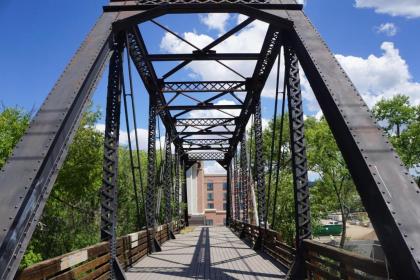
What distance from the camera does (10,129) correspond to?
20.0 m

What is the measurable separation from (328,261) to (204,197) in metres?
78.9

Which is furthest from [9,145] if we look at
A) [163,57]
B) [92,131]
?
[163,57]

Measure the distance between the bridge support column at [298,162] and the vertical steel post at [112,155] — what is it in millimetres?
4149

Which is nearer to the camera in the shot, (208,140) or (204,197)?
(208,140)

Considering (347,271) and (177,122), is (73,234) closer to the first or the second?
(177,122)

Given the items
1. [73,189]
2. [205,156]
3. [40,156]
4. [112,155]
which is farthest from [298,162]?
[205,156]

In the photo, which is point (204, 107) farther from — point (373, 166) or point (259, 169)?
point (373, 166)

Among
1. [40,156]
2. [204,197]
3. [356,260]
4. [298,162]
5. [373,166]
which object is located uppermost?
[298,162]

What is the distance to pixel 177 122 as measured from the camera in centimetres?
2473

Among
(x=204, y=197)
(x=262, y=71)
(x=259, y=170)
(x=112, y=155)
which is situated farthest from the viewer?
(x=204, y=197)

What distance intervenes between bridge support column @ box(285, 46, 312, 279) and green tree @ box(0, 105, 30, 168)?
13410 mm

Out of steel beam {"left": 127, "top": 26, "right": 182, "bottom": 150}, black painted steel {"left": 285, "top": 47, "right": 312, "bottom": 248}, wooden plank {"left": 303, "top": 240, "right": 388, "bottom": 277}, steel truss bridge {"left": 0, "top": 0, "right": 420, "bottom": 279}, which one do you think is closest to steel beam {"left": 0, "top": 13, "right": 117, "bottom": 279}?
steel truss bridge {"left": 0, "top": 0, "right": 420, "bottom": 279}

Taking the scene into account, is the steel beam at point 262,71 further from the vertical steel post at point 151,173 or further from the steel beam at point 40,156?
the steel beam at point 40,156

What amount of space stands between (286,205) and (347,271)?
58.3ft
